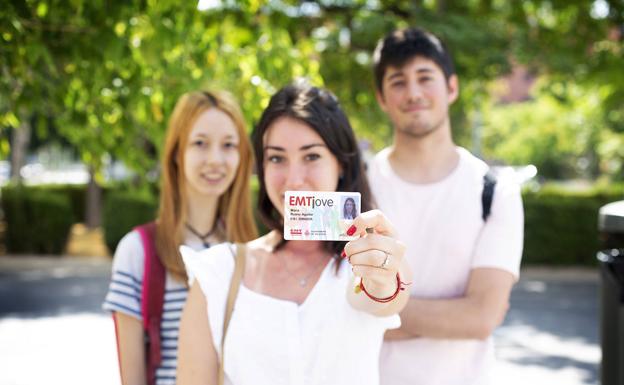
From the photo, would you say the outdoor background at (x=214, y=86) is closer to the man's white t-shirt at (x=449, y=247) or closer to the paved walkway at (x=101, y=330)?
the paved walkway at (x=101, y=330)

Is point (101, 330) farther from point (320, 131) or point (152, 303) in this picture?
point (320, 131)

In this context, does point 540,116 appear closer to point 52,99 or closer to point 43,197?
point 43,197

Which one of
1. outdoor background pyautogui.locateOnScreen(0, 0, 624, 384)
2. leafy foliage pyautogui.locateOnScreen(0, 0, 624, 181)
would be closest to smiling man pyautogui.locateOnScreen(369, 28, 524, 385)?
outdoor background pyautogui.locateOnScreen(0, 0, 624, 384)

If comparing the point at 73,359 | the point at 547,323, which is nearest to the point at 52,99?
the point at 73,359

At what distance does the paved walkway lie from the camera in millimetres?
7449

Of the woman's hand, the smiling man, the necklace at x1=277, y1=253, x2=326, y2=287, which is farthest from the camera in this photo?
the smiling man

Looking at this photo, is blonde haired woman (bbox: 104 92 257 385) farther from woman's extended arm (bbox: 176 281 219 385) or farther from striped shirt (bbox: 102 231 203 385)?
woman's extended arm (bbox: 176 281 219 385)

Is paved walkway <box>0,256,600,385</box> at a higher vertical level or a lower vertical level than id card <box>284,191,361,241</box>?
lower

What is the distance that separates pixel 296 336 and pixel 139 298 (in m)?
0.97

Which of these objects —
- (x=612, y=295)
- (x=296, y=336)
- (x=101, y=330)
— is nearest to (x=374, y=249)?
(x=296, y=336)

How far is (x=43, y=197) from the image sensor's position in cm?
1662

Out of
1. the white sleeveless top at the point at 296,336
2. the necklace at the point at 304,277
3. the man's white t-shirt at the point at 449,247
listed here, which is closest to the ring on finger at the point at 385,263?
the white sleeveless top at the point at 296,336

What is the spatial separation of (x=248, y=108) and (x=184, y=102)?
0.94 metres

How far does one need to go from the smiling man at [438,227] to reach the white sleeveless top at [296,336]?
47cm
